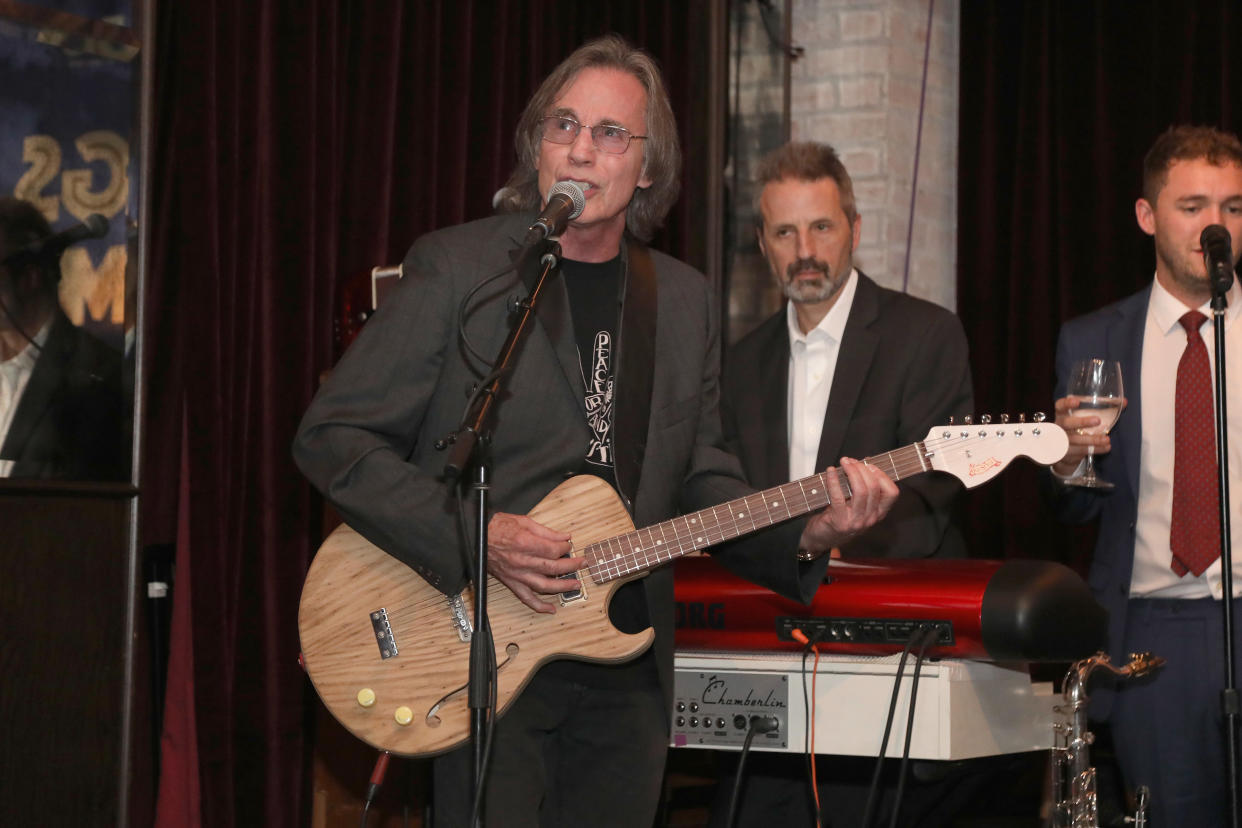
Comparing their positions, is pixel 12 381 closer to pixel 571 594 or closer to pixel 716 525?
pixel 571 594

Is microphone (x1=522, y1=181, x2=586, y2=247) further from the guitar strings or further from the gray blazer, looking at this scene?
the guitar strings

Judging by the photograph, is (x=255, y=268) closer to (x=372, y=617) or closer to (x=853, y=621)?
(x=372, y=617)

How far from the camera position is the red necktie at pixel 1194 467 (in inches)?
127

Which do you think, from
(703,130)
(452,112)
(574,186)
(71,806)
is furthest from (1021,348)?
(71,806)

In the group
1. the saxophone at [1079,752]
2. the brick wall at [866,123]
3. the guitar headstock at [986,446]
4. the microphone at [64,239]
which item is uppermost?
the brick wall at [866,123]

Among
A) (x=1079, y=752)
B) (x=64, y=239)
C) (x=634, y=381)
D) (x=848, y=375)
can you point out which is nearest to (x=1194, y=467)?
(x=1079, y=752)

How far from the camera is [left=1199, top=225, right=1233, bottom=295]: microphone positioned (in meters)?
2.94

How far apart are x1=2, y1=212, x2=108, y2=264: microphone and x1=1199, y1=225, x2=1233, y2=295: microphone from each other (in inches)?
92.7

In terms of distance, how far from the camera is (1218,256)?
3027 mm

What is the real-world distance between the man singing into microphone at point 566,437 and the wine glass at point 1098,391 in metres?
0.56

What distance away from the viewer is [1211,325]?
335 cm

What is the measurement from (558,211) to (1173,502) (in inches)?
70.5

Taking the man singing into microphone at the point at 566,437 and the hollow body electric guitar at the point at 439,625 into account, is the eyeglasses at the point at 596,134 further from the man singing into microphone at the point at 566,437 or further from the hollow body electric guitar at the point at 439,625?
the hollow body electric guitar at the point at 439,625

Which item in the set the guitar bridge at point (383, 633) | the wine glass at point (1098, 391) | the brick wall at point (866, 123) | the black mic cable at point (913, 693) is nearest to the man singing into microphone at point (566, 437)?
the guitar bridge at point (383, 633)
